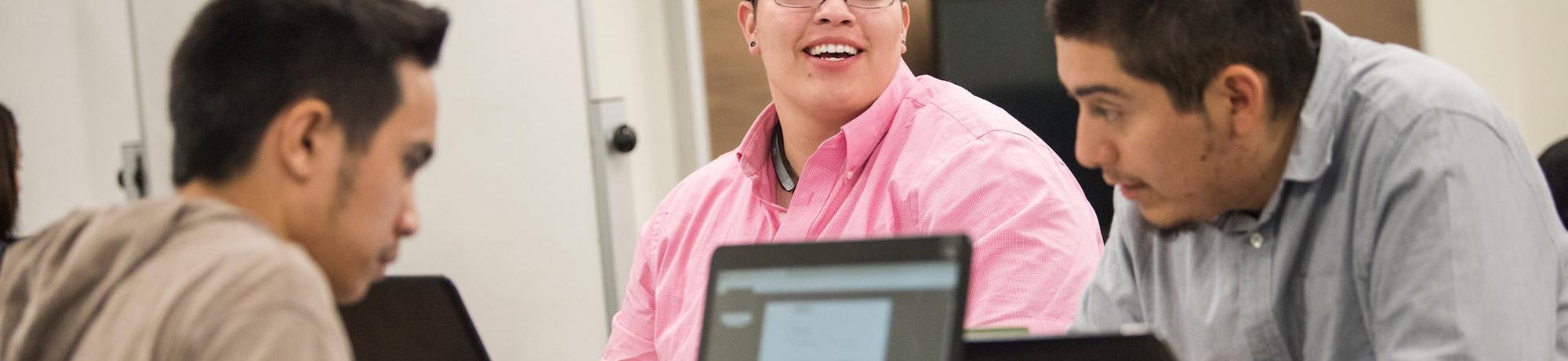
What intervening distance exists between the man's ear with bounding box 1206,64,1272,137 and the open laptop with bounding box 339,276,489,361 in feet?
2.01

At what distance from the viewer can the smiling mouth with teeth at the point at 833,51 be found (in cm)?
172

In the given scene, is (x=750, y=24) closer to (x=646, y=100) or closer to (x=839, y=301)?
(x=646, y=100)

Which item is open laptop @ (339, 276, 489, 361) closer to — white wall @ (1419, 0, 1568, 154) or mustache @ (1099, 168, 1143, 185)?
mustache @ (1099, 168, 1143, 185)

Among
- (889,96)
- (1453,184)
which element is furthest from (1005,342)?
(889,96)

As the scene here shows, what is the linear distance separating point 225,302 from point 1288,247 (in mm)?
755

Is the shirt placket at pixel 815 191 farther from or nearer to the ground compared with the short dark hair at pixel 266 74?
nearer to the ground

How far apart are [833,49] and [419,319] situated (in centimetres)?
73

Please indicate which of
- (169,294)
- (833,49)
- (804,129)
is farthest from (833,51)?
(169,294)

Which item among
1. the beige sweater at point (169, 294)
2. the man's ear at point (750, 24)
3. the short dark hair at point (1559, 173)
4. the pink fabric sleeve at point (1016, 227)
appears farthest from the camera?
the short dark hair at point (1559, 173)

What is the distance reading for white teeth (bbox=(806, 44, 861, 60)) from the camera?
1.72 metres

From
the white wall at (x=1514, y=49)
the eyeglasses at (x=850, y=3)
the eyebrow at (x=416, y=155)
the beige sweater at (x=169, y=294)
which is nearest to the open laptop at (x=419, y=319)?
the eyebrow at (x=416, y=155)

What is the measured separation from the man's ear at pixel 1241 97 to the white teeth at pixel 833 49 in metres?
0.75

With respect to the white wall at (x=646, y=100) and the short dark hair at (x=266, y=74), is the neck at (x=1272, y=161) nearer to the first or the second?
the short dark hair at (x=266, y=74)

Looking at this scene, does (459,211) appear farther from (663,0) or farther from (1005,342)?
(1005,342)
